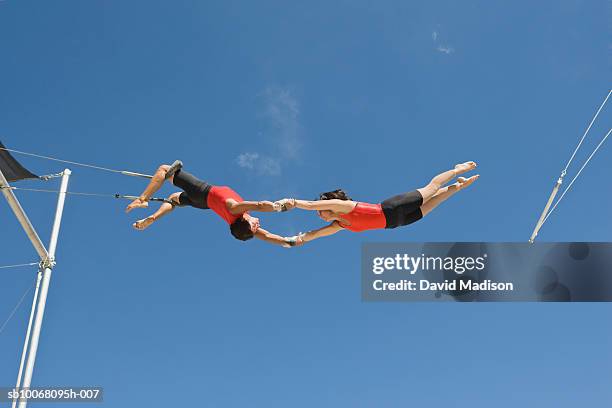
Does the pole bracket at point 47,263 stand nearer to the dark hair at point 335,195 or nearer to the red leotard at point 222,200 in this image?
the red leotard at point 222,200

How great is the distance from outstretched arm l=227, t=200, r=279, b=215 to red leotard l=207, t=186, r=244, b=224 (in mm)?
120

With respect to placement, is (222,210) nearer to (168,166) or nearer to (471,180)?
(168,166)

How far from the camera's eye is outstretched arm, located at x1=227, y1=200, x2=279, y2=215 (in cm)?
726

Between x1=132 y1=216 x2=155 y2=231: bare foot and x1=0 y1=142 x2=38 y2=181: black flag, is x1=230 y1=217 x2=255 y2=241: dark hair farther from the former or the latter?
x1=0 y1=142 x2=38 y2=181: black flag

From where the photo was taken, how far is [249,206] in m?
7.39

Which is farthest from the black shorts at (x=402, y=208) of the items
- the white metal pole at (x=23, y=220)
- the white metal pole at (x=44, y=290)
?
the white metal pole at (x=23, y=220)

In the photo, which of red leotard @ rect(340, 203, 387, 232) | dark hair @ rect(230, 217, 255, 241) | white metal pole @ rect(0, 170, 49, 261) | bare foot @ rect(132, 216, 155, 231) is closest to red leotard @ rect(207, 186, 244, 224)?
dark hair @ rect(230, 217, 255, 241)

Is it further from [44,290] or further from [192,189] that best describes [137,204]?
[44,290]

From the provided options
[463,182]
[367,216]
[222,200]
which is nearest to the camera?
[222,200]

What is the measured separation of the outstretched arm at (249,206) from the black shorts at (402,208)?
1.59 m

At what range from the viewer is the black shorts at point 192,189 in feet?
25.9

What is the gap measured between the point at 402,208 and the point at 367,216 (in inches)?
19.3

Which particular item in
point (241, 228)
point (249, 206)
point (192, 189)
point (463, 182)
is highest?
point (463, 182)

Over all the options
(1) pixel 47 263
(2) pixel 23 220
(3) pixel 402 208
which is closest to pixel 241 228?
(3) pixel 402 208
